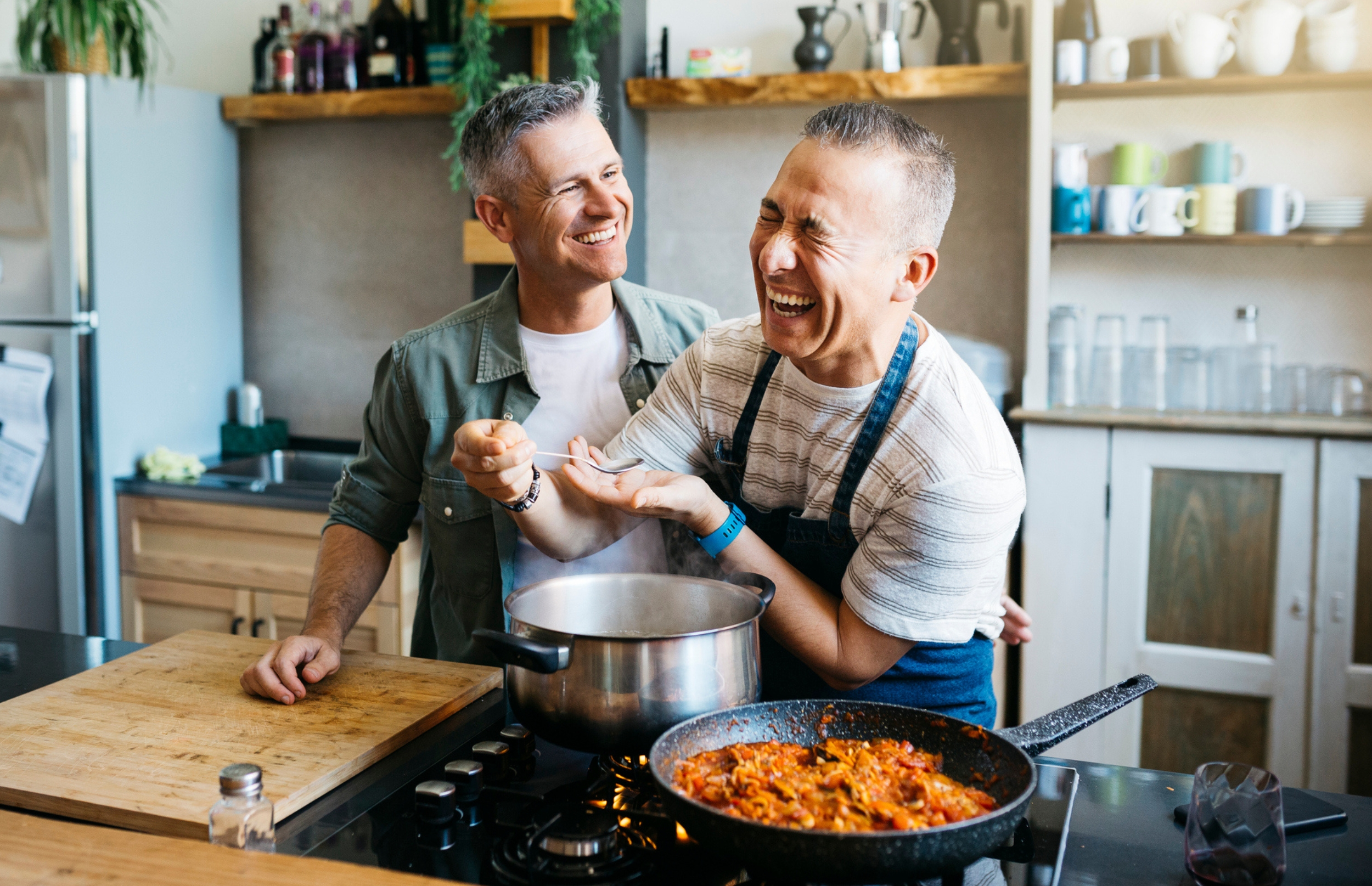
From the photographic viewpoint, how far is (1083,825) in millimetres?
1111

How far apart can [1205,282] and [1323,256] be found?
30cm

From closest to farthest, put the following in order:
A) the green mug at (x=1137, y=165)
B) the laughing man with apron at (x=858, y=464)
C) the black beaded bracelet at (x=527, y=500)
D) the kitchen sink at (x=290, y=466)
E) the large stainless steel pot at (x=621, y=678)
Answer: the large stainless steel pot at (x=621, y=678), the laughing man with apron at (x=858, y=464), the black beaded bracelet at (x=527, y=500), the green mug at (x=1137, y=165), the kitchen sink at (x=290, y=466)

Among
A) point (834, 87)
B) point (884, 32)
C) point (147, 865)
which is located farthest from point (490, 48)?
point (147, 865)

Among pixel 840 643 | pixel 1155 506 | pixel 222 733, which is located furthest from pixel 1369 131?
pixel 222 733

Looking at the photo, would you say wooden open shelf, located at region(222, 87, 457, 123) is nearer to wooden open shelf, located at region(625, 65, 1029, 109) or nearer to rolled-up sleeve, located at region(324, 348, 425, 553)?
wooden open shelf, located at region(625, 65, 1029, 109)

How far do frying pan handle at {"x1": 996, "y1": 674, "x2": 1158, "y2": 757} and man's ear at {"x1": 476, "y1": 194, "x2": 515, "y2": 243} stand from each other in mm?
1123

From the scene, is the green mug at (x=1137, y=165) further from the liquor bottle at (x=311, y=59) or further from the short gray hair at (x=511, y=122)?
the liquor bottle at (x=311, y=59)

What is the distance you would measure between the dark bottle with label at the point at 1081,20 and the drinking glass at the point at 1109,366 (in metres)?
0.74

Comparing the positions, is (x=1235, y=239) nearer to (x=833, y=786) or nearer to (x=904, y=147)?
(x=904, y=147)

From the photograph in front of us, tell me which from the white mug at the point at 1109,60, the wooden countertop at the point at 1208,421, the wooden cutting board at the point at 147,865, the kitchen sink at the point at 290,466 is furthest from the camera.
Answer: the kitchen sink at the point at 290,466

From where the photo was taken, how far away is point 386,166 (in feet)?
12.2

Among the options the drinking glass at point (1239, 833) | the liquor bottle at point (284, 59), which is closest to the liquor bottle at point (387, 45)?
the liquor bottle at point (284, 59)

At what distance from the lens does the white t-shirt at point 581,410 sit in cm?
172

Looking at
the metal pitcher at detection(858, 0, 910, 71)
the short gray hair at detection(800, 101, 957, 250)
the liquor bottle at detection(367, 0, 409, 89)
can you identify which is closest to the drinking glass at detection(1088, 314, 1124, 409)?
the metal pitcher at detection(858, 0, 910, 71)
